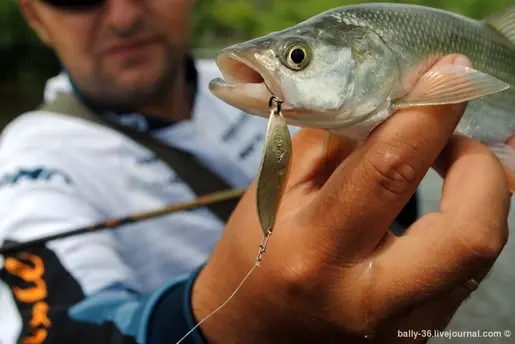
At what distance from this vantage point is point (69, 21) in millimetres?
1954

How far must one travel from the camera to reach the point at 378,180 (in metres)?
0.84

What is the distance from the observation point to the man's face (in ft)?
6.36

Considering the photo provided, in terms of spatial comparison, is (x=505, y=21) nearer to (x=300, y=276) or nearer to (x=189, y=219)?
(x=300, y=276)

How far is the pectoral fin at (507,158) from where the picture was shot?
1.01 metres

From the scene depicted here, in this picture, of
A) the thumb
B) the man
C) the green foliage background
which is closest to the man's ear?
the man

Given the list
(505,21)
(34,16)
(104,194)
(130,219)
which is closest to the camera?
(505,21)

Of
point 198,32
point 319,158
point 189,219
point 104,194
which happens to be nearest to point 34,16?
point 104,194

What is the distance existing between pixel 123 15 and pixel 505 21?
3.79 feet

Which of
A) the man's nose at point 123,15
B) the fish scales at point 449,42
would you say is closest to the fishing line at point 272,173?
the fish scales at point 449,42

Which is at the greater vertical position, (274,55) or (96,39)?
(274,55)

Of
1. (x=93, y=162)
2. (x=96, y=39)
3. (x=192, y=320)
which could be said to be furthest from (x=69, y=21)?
(x=192, y=320)

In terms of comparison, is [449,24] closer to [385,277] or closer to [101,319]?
[385,277]

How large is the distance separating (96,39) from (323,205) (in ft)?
4.29

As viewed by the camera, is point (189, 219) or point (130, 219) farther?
point (189, 219)
